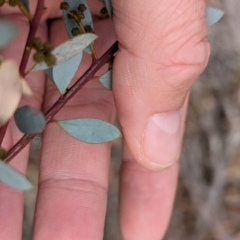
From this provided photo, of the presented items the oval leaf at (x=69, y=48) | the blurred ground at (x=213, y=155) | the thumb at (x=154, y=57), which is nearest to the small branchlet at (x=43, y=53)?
the oval leaf at (x=69, y=48)

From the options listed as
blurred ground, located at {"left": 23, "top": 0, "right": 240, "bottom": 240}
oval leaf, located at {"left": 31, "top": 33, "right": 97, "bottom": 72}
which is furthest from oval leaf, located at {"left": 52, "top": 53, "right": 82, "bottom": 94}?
blurred ground, located at {"left": 23, "top": 0, "right": 240, "bottom": 240}

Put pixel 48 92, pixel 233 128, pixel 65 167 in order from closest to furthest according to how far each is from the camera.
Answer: pixel 65 167, pixel 48 92, pixel 233 128

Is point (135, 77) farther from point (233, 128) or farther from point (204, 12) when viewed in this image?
point (233, 128)

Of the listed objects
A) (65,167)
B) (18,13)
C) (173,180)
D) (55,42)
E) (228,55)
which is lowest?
(228,55)

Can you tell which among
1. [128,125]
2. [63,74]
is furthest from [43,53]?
[128,125]

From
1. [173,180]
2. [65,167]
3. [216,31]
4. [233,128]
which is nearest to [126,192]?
[173,180]

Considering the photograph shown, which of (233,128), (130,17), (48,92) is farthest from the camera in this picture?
(233,128)

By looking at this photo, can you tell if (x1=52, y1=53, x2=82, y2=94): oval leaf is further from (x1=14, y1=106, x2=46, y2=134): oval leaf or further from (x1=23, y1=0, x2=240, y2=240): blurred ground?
(x1=23, y1=0, x2=240, y2=240): blurred ground

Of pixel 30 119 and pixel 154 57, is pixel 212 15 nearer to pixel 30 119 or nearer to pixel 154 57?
pixel 154 57
